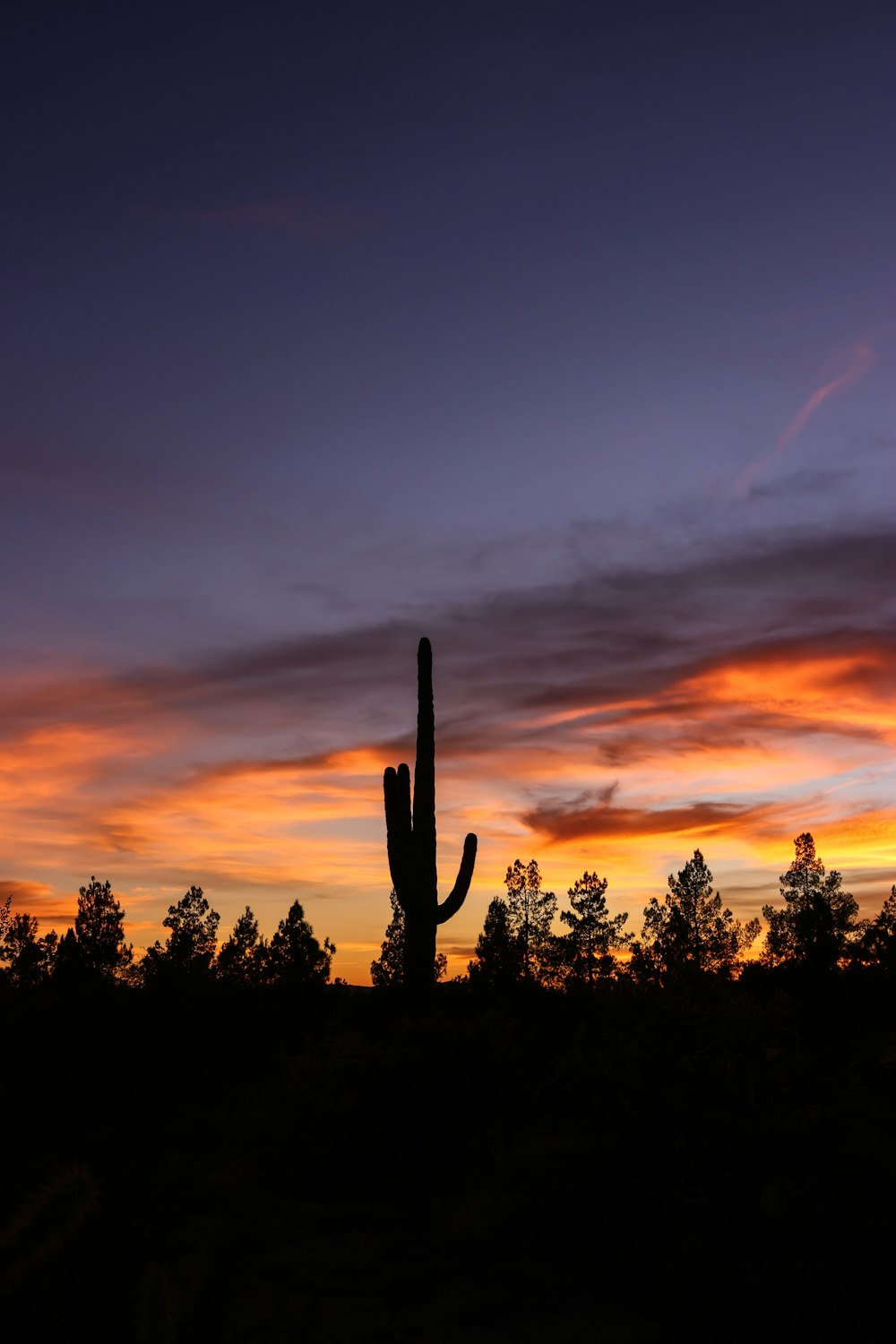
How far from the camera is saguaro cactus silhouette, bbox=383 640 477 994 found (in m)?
22.3

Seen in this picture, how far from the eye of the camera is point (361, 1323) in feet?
25.8

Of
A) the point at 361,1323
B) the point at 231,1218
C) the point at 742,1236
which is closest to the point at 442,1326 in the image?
the point at 361,1323

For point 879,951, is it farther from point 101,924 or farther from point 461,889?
point 101,924

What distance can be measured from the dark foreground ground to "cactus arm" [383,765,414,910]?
7228 millimetres

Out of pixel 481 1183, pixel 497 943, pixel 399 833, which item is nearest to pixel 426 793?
pixel 399 833

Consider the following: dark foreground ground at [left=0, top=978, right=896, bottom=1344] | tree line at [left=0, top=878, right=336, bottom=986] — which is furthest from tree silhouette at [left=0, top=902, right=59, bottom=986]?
dark foreground ground at [left=0, top=978, right=896, bottom=1344]

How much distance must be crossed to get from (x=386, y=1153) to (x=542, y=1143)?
1.93 m

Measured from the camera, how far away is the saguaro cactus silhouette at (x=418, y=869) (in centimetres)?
2231

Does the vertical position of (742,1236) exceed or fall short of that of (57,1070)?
it falls short

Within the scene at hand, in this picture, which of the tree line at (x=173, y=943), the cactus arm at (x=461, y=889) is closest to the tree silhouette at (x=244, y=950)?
the tree line at (x=173, y=943)

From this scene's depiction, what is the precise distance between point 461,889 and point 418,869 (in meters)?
1.23

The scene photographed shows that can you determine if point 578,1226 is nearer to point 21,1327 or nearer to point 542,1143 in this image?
point 542,1143

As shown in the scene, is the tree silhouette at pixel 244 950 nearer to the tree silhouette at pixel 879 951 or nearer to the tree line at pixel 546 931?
the tree line at pixel 546 931

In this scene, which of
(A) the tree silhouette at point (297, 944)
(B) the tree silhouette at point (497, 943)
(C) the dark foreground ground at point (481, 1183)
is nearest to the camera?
(C) the dark foreground ground at point (481, 1183)
